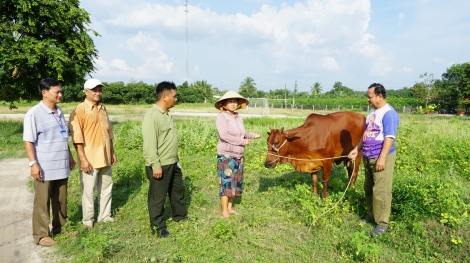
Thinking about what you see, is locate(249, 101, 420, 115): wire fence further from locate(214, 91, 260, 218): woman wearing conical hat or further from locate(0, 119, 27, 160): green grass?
locate(214, 91, 260, 218): woman wearing conical hat

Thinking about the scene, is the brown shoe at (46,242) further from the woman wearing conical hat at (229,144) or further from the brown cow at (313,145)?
the brown cow at (313,145)

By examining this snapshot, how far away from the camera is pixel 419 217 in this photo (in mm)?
4199

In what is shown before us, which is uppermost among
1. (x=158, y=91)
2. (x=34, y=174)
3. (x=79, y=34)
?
(x=79, y=34)

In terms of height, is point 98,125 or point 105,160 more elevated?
point 98,125

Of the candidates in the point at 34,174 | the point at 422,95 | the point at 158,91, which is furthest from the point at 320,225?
the point at 422,95

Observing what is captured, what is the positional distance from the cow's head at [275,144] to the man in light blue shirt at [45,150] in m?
2.95

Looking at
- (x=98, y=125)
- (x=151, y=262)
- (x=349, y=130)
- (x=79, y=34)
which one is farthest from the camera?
(x=79, y=34)

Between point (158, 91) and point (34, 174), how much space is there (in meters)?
1.73

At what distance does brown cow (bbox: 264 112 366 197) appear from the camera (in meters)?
5.09

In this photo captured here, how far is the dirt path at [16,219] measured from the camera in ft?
11.8

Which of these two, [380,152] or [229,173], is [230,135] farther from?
[380,152]

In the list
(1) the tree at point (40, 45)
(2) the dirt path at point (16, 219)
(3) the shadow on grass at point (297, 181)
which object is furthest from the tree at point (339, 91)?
(2) the dirt path at point (16, 219)

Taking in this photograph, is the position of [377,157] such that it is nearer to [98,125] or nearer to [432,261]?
[432,261]

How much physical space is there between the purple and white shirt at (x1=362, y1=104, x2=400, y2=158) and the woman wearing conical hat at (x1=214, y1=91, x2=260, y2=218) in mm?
1616
